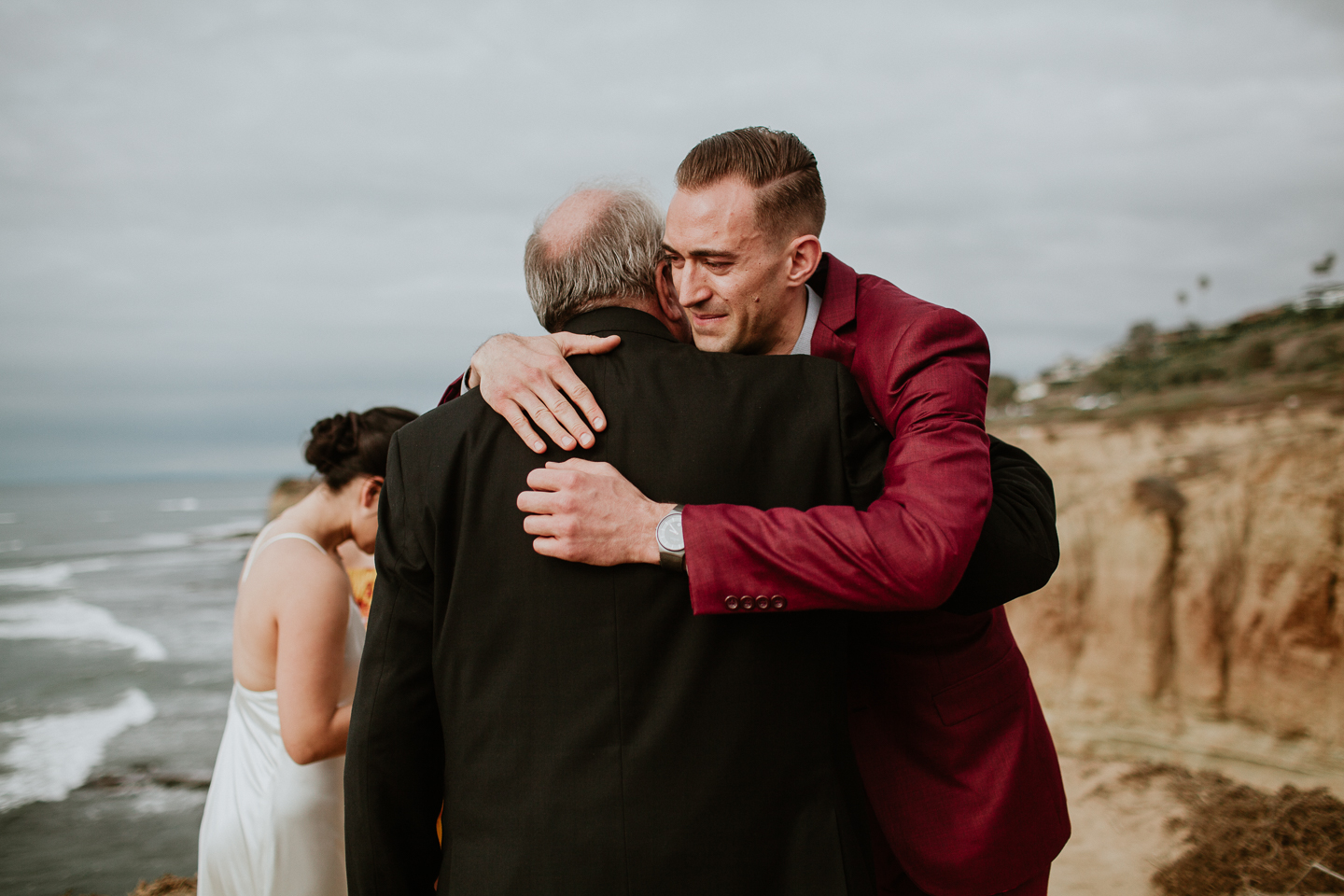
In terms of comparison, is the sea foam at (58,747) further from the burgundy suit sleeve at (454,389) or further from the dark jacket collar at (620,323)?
the dark jacket collar at (620,323)

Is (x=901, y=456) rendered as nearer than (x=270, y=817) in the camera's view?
Yes

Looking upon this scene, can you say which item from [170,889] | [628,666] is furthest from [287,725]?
[170,889]

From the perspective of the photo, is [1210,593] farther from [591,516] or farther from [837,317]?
[591,516]

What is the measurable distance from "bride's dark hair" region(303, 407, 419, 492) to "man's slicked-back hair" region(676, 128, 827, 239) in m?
1.77

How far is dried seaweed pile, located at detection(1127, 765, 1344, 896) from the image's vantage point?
17.0 feet

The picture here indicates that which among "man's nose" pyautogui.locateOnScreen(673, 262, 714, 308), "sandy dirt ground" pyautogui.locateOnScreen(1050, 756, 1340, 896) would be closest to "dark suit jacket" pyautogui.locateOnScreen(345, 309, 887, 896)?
"man's nose" pyautogui.locateOnScreen(673, 262, 714, 308)

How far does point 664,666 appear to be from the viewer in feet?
5.03

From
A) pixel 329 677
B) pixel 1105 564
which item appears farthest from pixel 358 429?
pixel 1105 564

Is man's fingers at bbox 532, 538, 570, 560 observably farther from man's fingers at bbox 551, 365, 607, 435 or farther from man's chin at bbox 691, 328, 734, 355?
man's chin at bbox 691, 328, 734, 355

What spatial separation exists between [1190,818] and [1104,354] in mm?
25367

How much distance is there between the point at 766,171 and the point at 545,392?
0.92 m

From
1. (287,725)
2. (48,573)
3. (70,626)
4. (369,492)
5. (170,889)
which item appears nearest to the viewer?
(287,725)

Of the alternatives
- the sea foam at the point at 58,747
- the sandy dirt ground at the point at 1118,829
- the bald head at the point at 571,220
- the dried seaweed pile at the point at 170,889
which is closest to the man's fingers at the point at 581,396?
the bald head at the point at 571,220

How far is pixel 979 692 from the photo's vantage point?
2033mm
